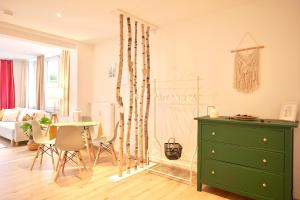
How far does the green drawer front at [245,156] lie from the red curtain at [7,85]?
7217 mm

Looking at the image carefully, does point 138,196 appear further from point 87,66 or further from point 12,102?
point 12,102

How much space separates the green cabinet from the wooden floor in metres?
0.27

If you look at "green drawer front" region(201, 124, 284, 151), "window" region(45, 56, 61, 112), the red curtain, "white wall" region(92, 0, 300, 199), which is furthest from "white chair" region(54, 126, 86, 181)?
the red curtain

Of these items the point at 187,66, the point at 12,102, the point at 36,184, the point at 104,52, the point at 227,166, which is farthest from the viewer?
the point at 12,102

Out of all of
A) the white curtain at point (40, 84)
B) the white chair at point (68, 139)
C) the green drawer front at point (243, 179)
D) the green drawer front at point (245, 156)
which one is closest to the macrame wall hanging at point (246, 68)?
the green drawer front at point (245, 156)

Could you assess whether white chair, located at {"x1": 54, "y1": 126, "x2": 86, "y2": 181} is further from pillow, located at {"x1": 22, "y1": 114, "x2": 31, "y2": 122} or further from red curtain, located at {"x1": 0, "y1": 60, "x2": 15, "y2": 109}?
red curtain, located at {"x1": 0, "y1": 60, "x2": 15, "y2": 109}

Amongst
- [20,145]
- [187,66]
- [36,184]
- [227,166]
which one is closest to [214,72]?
[187,66]

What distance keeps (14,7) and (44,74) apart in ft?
12.5

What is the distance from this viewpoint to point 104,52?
4.77 m

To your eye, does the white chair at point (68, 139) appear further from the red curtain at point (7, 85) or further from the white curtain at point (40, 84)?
the red curtain at point (7, 85)

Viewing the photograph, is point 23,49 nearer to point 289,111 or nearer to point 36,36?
point 36,36

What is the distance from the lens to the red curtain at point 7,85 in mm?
7027

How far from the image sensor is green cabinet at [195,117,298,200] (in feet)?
7.06

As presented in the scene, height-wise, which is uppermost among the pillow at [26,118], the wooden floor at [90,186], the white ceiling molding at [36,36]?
the white ceiling molding at [36,36]
